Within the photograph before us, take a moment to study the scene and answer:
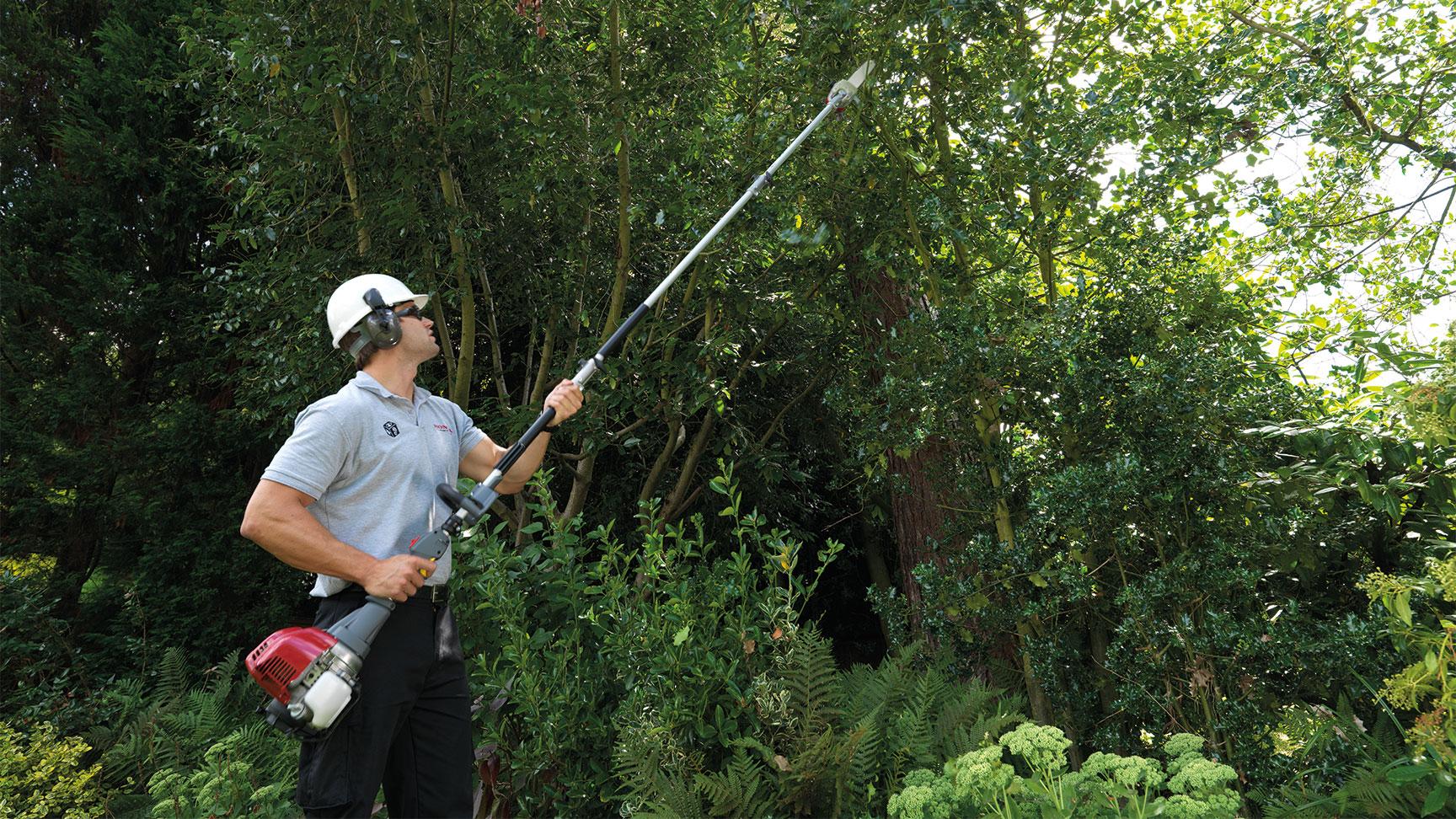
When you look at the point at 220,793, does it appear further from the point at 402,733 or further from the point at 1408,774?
the point at 1408,774

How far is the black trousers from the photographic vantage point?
2178 millimetres

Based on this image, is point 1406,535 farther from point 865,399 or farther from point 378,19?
point 378,19

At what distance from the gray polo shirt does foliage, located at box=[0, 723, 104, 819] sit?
8.56 feet

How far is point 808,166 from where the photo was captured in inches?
149

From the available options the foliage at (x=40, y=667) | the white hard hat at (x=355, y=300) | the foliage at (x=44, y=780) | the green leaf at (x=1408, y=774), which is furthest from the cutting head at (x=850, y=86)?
the foliage at (x=40, y=667)

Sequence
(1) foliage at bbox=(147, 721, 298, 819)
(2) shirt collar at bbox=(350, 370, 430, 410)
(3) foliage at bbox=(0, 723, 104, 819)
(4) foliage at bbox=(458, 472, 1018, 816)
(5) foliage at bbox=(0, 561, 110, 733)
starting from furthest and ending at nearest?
1. (5) foliage at bbox=(0, 561, 110, 733)
2. (3) foliage at bbox=(0, 723, 104, 819)
3. (1) foliage at bbox=(147, 721, 298, 819)
4. (4) foliage at bbox=(458, 472, 1018, 816)
5. (2) shirt collar at bbox=(350, 370, 430, 410)

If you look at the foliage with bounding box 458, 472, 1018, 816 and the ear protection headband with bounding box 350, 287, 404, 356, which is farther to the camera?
the foliage with bounding box 458, 472, 1018, 816

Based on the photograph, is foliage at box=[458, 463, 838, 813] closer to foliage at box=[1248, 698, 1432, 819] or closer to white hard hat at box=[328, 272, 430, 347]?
white hard hat at box=[328, 272, 430, 347]

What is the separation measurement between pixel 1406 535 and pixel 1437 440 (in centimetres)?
84

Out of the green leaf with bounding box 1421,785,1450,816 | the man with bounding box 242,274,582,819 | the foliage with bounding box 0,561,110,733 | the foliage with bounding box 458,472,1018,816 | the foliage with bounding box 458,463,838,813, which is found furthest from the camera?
the foliage with bounding box 0,561,110,733

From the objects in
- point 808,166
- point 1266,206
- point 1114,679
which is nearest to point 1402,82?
point 1266,206

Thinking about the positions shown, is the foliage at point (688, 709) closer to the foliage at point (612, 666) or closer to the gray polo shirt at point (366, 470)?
A: the foliage at point (612, 666)

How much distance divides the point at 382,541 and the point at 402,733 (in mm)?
529

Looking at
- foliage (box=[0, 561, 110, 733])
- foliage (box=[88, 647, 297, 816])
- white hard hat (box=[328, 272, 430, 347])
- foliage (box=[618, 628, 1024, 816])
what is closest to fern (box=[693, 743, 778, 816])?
foliage (box=[618, 628, 1024, 816])
